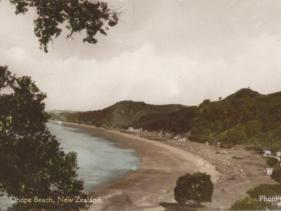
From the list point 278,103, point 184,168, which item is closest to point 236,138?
point 278,103

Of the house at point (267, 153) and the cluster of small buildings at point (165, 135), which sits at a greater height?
the cluster of small buildings at point (165, 135)

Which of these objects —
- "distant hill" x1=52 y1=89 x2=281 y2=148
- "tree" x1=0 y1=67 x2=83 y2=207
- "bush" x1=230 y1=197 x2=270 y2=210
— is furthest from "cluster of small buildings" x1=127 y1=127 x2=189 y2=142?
"tree" x1=0 y1=67 x2=83 y2=207

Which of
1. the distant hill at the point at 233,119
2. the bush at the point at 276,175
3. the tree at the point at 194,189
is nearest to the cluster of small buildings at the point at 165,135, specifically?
the distant hill at the point at 233,119

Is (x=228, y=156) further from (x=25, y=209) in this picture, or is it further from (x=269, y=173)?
(x=25, y=209)

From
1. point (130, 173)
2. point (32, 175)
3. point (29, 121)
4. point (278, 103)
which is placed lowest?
point (130, 173)

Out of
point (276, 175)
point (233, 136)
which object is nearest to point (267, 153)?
point (233, 136)

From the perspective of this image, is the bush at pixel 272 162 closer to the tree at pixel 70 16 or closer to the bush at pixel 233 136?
the bush at pixel 233 136

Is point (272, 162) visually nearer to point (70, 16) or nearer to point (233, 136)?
point (233, 136)
